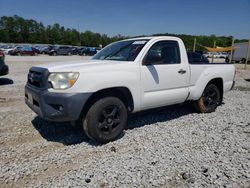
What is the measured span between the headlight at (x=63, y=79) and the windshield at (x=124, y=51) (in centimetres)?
118

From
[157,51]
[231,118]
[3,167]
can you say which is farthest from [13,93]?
[231,118]

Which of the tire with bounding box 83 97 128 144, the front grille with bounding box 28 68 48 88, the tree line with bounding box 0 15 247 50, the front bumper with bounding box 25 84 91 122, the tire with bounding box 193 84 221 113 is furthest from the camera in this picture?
the tree line with bounding box 0 15 247 50

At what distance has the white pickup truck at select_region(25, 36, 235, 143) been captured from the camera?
127 inches

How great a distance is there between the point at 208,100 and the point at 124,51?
A: 265cm

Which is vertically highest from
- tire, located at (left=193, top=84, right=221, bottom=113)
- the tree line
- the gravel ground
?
the tree line

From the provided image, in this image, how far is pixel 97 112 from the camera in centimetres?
342

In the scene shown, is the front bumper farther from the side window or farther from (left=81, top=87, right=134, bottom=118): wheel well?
the side window

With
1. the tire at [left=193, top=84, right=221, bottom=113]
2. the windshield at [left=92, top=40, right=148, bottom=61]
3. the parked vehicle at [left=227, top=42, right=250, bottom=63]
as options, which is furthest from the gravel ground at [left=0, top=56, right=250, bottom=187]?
the parked vehicle at [left=227, top=42, right=250, bottom=63]

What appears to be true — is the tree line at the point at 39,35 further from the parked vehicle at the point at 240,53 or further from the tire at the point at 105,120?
the tire at the point at 105,120

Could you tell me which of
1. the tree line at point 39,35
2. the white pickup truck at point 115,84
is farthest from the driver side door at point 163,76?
the tree line at point 39,35

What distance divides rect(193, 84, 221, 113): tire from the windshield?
2226 mm

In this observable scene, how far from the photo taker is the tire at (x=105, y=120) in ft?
11.2

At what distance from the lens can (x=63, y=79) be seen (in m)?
3.22

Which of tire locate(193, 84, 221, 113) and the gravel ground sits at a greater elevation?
tire locate(193, 84, 221, 113)
